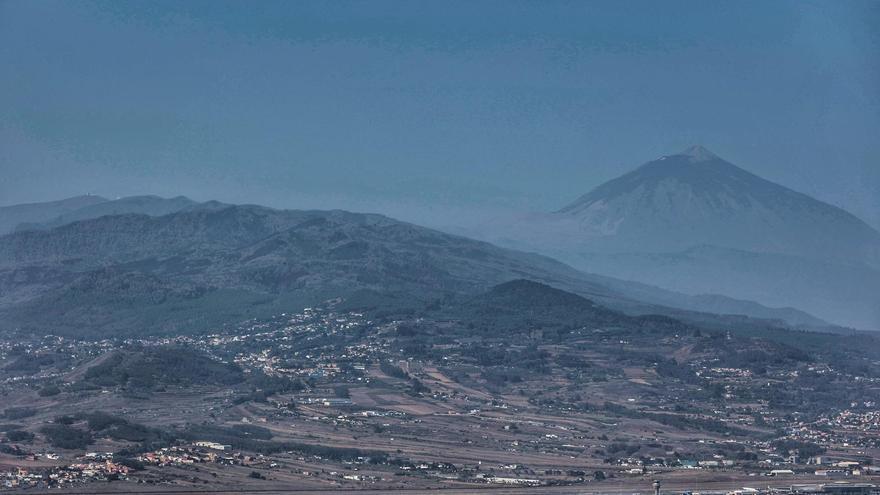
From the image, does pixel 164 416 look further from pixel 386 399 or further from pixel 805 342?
pixel 805 342

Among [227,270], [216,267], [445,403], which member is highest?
[216,267]

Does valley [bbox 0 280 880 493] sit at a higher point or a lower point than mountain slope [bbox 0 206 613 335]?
lower

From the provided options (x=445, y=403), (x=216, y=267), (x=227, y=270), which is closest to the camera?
(x=445, y=403)

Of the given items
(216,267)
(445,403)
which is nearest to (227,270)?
(216,267)

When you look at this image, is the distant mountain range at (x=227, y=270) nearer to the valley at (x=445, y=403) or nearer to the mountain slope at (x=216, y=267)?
the mountain slope at (x=216, y=267)

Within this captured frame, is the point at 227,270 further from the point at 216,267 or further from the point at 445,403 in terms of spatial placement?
the point at 445,403

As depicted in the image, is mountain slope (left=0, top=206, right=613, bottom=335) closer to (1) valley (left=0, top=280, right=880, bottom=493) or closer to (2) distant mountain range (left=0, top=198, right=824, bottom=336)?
(2) distant mountain range (left=0, top=198, right=824, bottom=336)

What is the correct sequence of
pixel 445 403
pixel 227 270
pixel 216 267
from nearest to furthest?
1. pixel 445 403
2. pixel 227 270
3. pixel 216 267

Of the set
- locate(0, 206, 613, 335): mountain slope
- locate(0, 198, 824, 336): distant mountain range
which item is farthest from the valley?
locate(0, 206, 613, 335): mountain slope
